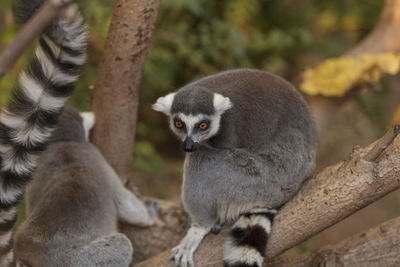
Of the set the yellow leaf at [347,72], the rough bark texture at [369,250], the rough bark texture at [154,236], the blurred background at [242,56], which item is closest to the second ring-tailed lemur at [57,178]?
the rough bark texture at [154,236]

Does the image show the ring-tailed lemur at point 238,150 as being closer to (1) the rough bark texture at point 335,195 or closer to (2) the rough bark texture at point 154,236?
(1) the rough bark texture at point 335,195

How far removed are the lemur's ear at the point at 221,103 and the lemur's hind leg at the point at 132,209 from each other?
1.38 m

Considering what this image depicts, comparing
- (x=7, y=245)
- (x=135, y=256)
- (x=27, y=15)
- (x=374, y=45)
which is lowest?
(x=135, y=256)

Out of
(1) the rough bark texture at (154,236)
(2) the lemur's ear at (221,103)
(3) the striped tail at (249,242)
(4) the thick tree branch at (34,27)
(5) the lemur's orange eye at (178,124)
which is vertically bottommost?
(1) the rough bark texture at (154,236)

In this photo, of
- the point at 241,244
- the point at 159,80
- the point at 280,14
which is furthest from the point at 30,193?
the point at 280,14

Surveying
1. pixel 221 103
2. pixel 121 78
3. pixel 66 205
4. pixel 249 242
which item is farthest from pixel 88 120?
pixel 249 242

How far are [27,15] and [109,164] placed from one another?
1.83 metres

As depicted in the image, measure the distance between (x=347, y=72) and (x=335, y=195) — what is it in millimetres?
2587

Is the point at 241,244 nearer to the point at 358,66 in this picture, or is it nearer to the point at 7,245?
the point at 7,245

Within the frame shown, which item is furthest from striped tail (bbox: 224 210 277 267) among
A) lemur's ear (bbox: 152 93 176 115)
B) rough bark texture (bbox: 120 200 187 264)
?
rough bark texture (bbox: 120 200 187 264)

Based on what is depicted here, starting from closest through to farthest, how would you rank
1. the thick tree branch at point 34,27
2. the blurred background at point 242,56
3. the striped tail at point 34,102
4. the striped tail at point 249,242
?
the thick tree branch at point 34,27, the striped tail at point 34,102, the striped tail at point 249,242, the blurred background at point 242,56

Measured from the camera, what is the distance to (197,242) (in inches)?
147

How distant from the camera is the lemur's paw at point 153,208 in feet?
15.6

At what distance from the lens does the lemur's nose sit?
3.46 meters
